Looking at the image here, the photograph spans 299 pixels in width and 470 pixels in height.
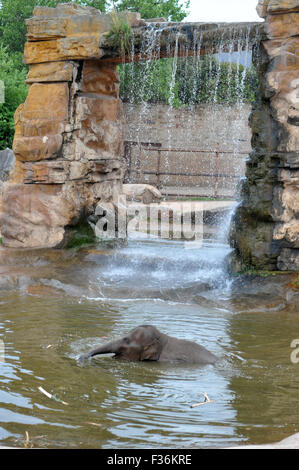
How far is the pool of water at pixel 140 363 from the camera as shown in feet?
13.6

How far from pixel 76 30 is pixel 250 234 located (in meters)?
4.06

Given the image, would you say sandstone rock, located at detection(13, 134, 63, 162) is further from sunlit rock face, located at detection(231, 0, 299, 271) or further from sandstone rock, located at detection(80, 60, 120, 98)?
sunlit rock face, located at detection(231, 0, 299, 271)

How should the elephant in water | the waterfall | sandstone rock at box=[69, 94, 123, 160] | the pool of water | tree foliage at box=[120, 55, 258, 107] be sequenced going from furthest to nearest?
tree foliage at box=[120, 55, 258, 107] < the waterfall < sandstone rock at box=[69, 94, 123, 160] < the elephant in water < the pool of water

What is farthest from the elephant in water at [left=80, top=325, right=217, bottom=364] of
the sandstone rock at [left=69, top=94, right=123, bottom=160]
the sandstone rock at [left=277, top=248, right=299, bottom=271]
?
the sandstone rock at [left=69, top=94, right=123, bottom=160]

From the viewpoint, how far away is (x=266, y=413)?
4492 millimetres

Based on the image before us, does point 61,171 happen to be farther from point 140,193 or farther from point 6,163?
point 6,163

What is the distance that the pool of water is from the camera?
415 centimetres

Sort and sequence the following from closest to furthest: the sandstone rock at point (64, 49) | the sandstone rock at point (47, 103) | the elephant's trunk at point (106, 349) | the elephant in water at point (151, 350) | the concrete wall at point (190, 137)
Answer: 1. the elephant's trunk at point (106, 349)
2. the elephant in water at point (151, 350)
3. the sandstone rock at point (64, 49)
4. the sandstone rock at point (47, 103)
5. the concrete wall at point (190, 137)

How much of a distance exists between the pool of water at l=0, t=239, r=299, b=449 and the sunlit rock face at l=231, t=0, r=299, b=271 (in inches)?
26.1

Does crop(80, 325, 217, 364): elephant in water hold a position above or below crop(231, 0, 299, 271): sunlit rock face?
below

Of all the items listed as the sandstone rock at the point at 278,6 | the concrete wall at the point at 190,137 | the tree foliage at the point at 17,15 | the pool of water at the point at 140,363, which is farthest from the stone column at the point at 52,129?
the tree foliage at the point at 17,15

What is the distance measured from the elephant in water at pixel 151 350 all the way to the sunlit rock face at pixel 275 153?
3023 mm

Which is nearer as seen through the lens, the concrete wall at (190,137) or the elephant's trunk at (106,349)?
the elephant's trunk at (106,349)

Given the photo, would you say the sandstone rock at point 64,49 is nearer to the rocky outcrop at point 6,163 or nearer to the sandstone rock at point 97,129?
the sandstone rock at point 97,129
